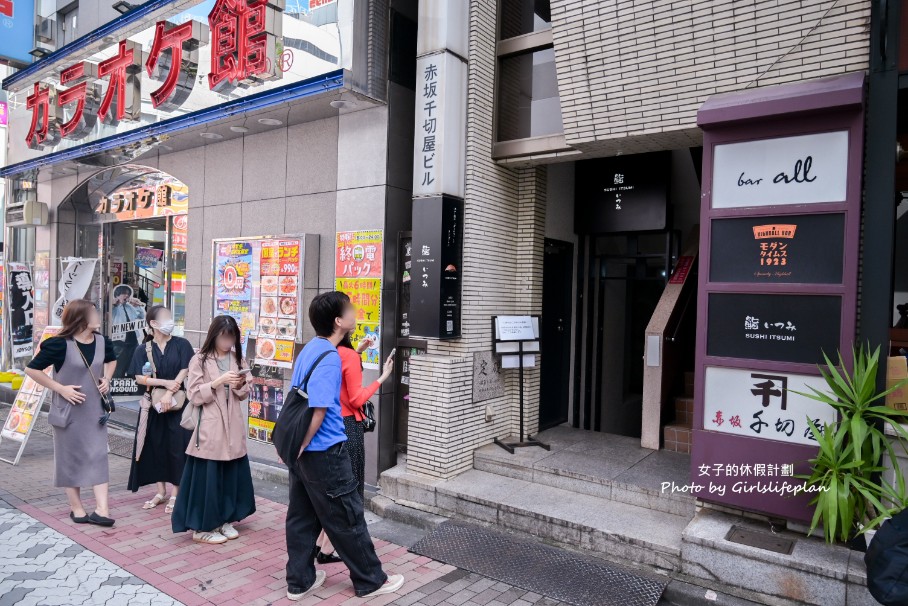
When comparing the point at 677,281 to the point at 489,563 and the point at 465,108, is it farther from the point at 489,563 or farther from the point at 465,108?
the point at 489,563

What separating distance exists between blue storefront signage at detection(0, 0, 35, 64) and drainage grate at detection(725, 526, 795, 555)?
46.1 ft

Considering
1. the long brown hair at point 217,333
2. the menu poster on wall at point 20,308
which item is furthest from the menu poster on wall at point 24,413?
the menu poster on wall at point 20,308

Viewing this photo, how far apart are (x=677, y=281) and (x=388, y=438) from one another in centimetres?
400

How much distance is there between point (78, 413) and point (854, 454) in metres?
6.34

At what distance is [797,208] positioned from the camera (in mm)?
4684

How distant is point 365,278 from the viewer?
22.4ft

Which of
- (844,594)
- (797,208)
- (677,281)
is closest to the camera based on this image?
(844,594)

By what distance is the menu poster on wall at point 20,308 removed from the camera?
1219 centimetres

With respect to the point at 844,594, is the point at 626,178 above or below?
above

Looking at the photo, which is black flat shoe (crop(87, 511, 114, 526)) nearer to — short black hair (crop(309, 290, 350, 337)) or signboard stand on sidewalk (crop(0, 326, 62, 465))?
signboard stand on sidewalk (crop(0, 326, 62, 465))

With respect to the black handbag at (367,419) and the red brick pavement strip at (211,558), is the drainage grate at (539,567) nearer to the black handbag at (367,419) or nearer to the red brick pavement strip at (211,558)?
the red brick pavement strip at (211,558)

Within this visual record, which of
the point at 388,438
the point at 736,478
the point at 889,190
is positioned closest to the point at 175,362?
the point at 388,438

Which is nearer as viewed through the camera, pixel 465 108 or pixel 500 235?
pixel 465 108

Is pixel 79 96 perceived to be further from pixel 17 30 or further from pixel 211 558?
pixel 211 558
